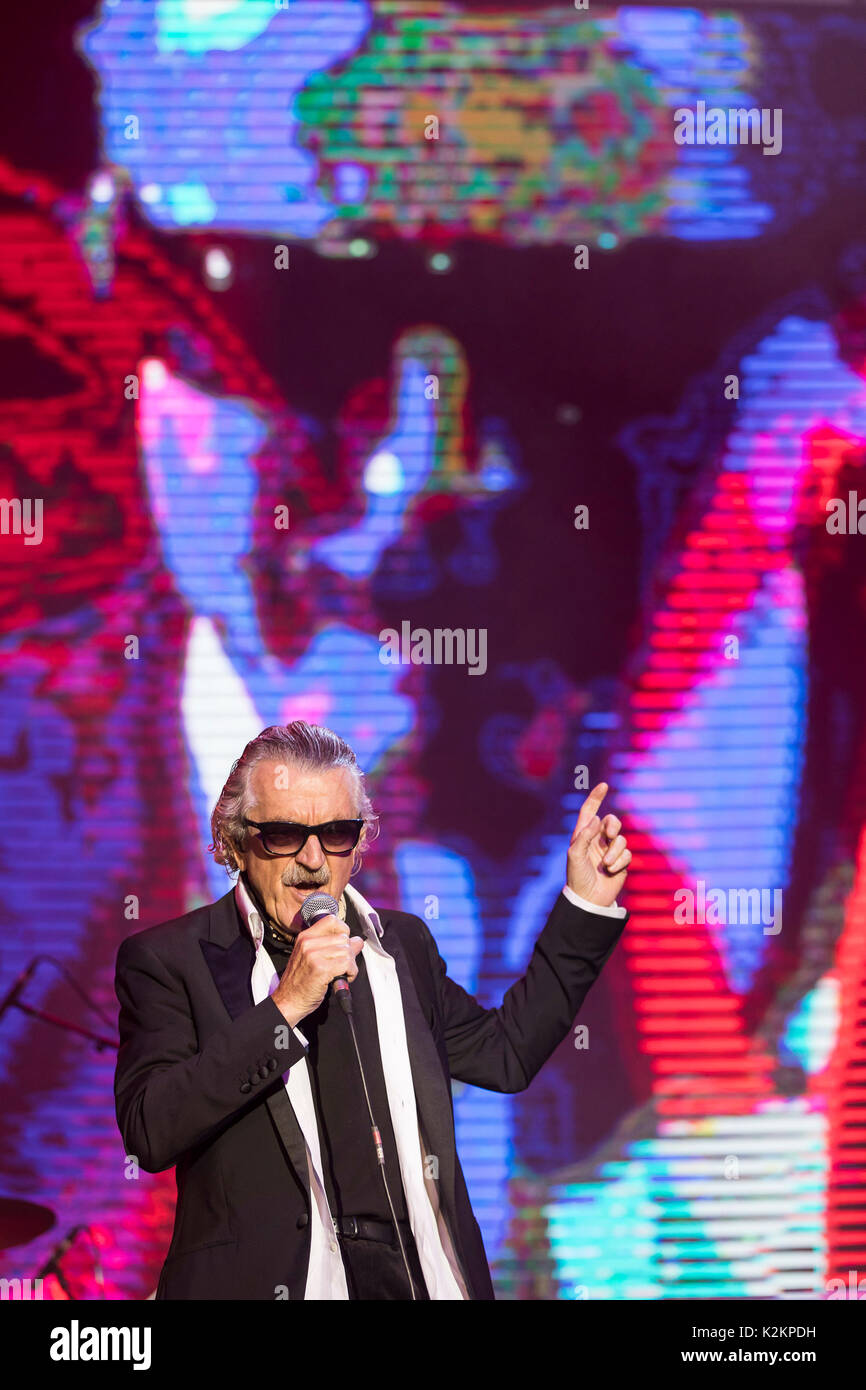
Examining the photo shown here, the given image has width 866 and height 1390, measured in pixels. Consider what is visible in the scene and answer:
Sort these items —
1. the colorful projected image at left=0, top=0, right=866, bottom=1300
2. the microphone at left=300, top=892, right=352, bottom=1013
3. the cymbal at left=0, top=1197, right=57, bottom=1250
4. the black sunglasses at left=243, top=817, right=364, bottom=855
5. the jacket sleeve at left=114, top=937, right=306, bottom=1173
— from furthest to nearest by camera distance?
the colorful projected image at left=0, top=0, right=866, bottom=1300, the cymbal at left=0, top=1197, right=57, bottom=1250, the black sunglasses at left=243, top=817, right=364, bottom=855, the microphone at left=300, top=892, right=352, bottom=1013, the jacket sleeve at left=114, top=937, right=306, bottom=1173

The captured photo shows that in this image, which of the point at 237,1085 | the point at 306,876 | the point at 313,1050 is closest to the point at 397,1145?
the point at 313,1050

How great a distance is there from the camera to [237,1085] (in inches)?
80.9

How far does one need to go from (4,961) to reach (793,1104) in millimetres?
2277

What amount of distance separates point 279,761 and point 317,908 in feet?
1.00

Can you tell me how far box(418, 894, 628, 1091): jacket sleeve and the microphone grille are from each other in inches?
→ 14.8

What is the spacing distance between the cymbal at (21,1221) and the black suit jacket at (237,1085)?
1.77m

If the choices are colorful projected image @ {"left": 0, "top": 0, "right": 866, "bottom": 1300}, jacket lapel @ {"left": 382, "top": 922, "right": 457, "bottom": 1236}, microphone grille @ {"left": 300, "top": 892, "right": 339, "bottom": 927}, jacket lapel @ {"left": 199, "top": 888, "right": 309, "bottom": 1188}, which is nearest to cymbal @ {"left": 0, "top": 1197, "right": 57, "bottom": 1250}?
colorful projected image @ {"left": 0, "top": 0, "right": 866, "bottom": 1300}

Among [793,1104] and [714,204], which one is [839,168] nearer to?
[714,204]

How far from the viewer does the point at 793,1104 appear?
13.0ft

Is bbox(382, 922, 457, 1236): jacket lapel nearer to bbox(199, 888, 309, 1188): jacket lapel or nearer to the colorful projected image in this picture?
bbox(199, 888, 309, 1188): jacket lapel

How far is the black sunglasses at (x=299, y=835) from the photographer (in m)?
2.33

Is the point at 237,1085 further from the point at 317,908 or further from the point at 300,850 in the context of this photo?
the point at 300,850

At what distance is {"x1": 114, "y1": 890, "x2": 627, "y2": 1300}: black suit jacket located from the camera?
2078mm

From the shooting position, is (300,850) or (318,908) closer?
(318,908)
